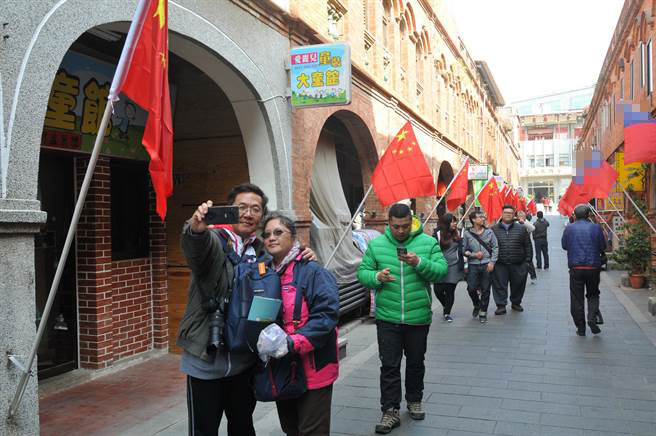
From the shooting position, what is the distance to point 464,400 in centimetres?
563

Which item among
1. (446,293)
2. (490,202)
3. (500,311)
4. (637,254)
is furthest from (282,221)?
(490,202)

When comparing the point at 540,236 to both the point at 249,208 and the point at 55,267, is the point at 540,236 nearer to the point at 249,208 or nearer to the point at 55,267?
the point at 55,267

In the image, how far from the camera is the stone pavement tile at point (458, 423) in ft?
15.9

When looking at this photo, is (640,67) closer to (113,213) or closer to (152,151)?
(113,213)

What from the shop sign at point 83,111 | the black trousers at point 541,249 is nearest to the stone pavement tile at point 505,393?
the shop sign at point 83,111

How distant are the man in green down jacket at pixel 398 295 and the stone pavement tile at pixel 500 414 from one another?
76cm

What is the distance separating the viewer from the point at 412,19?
16.5m

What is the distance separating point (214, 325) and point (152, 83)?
1.68 meters

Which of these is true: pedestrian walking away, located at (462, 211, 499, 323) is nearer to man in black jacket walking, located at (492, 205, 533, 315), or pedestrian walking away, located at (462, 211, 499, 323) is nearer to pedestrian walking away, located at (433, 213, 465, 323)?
pedestrian walking away, located at (433, 213, 465, 323)

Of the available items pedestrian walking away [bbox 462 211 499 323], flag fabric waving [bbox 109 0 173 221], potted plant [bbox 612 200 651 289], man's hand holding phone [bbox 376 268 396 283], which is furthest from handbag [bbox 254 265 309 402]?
potted plant [bbox 612 200 651 289]

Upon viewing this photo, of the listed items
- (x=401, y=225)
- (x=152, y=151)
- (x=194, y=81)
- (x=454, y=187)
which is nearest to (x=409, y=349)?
(x=401, y=225)

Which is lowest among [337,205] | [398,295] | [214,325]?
[398,295]

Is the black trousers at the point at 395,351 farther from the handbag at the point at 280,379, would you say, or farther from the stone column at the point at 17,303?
the stone column at the point at 17,303

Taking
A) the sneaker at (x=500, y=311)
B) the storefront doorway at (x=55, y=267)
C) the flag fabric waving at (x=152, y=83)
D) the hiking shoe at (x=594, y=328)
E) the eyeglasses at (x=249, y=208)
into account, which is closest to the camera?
the eyeglasses at (x=249, y=208)
